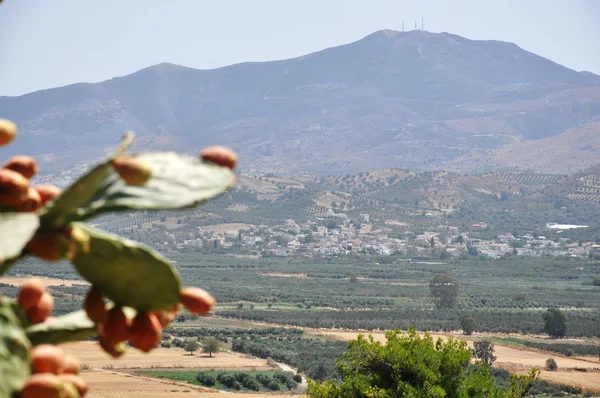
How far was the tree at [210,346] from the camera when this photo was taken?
48.9 metres

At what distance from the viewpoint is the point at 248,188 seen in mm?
159500

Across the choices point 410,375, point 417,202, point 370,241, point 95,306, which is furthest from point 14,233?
point 417,202

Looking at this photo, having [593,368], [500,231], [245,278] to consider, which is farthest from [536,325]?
[500,231]

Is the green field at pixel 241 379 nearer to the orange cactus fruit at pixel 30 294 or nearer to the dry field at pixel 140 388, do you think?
the dry field at pixel 140 388

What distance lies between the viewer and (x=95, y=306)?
75.4 inches

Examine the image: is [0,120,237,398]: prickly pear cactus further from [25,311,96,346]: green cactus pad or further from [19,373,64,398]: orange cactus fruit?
[19,373,64,398]: orange cactus fruit

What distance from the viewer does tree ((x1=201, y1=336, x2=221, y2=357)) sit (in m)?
48.9

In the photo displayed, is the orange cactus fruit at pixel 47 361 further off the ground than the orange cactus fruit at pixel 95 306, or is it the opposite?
the orange cactus fruit at pixel 95 306

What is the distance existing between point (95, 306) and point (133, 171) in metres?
0.37

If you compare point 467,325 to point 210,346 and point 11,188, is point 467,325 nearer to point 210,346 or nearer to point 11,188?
point 210,346

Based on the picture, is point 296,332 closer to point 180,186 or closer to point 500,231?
point 180,186

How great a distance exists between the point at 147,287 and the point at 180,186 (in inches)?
8.7

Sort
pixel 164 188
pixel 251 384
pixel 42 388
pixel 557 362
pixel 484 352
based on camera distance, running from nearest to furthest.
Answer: pixel 42 388 < pixel 164 188 < pixel 251 384 < pixel 484 352 < pixel 557 362

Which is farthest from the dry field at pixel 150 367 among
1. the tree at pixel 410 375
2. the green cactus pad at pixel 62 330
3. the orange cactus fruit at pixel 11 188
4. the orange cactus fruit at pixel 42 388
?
the orange cactus fruit at pixel 42 388
